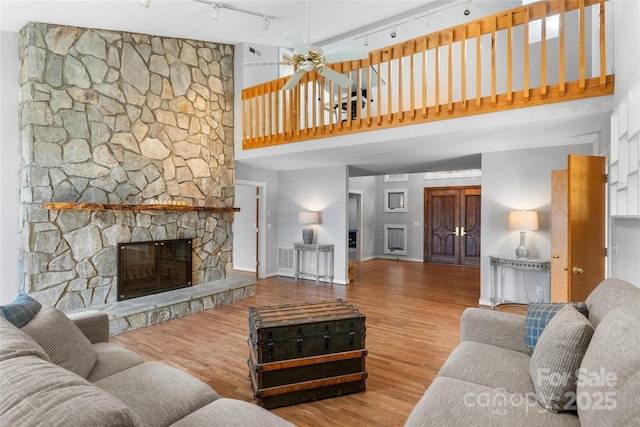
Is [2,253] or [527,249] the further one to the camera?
[527,249]

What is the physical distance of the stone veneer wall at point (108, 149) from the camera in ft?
12.5

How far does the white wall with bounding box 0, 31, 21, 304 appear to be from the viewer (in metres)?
3.84

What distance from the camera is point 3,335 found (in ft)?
3.89

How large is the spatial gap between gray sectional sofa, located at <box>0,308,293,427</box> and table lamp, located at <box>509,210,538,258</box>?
13.9 ft

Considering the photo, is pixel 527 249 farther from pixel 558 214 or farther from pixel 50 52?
pixel 50 52

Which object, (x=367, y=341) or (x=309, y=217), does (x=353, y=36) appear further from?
(x=367, y=341)

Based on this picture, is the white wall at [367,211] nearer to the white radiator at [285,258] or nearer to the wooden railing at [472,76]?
the white radiator at [285,258]

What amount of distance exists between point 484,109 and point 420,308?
107 inches

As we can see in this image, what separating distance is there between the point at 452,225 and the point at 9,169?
353 inches

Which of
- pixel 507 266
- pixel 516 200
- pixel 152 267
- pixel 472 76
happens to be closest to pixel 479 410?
pixel 507 266

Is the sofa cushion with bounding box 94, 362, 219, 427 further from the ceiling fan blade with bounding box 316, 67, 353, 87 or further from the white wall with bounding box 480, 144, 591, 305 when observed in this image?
the white wall with bounding box 480, 144, 591, 305

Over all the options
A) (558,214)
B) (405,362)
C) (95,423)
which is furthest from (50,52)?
(558,214)

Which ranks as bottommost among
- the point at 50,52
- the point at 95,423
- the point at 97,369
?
the point at 97,369

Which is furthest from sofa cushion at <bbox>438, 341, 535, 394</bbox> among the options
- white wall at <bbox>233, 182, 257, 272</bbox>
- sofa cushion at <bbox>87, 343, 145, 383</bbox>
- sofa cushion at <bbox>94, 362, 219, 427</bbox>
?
white wall at <bbox>233, 182, 257, 272</bbox>
